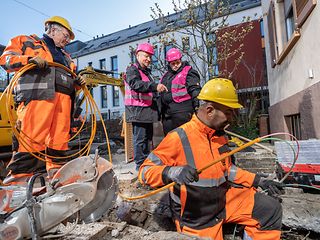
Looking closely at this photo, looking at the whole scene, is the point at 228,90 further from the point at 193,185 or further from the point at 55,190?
the point at 55,190

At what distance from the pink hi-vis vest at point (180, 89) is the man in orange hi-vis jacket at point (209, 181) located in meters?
1.58

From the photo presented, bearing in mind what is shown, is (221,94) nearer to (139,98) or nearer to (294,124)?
(139,98)

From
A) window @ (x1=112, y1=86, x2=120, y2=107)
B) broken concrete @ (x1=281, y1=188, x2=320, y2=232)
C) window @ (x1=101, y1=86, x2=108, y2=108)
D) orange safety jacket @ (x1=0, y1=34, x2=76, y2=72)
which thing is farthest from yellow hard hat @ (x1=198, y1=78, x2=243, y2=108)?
window @ (x1=101, y1=86, x2=108, y2=108)

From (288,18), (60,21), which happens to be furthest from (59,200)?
(288,18)

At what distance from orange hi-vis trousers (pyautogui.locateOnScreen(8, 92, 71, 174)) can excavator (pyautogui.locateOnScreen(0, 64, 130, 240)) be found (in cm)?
60

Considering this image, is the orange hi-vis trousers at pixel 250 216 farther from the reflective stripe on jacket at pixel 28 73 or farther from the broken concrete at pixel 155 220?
the reflective stripe on jacket at pixel 28 73

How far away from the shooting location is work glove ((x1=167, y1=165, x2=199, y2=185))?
192 centimetres

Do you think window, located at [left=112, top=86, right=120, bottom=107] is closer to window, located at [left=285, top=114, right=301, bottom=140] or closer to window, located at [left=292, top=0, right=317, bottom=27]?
window, located at [left=285, top=114, right=301, bottom=140]

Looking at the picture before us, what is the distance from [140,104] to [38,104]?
150 cm

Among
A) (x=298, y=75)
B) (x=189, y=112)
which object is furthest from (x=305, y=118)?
(x=189, y=112)

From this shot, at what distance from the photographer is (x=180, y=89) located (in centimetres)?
395

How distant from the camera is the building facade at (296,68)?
389 cm

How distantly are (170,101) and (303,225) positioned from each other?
2318mm

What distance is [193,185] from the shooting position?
2.31 m
